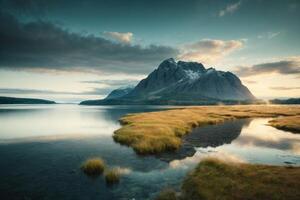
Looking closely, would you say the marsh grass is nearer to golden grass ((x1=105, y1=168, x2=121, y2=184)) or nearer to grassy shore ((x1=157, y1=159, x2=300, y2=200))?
grassy shore ((x1=157, y1=159, x2=300, y2=200))

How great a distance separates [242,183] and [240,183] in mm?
198

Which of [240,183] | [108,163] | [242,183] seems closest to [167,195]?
[240,183]

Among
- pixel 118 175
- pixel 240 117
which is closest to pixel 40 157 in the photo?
pixel 118 175

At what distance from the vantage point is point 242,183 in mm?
23406

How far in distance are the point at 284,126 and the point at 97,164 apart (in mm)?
70215

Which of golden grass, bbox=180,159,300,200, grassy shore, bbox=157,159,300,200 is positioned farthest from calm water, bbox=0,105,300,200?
golden grass, bbox=180,159,300,200

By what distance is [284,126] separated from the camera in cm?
7638

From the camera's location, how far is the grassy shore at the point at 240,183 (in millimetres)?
20719

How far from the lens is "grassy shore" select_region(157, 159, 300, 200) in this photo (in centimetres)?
2072

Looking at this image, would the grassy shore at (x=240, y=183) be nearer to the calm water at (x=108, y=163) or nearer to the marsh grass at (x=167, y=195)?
the marsh grass at (x=167, y=195)

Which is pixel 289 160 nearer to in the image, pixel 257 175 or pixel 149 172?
pixel 257 175

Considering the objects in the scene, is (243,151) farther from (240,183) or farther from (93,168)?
(93,168)

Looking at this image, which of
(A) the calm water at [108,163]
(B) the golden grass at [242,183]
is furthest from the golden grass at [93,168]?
(B) the golden grass at [242,183]

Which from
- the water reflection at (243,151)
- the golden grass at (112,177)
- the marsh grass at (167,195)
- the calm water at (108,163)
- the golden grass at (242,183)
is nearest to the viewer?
the golden grass at (242,183)
